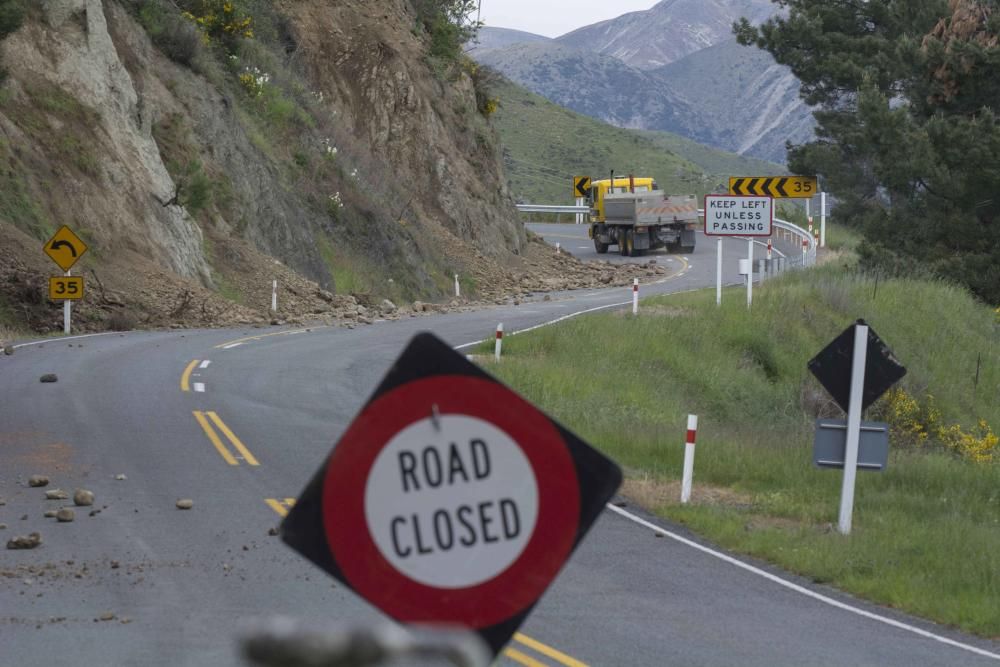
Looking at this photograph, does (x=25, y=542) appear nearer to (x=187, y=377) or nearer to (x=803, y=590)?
(x=803, y=590)

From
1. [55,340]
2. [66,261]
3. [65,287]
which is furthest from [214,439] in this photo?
[66,261]

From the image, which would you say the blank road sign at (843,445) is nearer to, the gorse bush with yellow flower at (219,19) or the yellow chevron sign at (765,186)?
the yellow chevron sign at (765,186)

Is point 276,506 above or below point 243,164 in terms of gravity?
below

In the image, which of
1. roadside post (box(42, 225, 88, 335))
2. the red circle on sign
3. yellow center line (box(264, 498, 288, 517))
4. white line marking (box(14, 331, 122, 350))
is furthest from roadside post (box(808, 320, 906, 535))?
roadside post (box(42, 225, 88, 335))

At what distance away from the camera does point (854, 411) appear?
13.7m

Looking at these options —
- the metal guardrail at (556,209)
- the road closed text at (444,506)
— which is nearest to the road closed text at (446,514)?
the road closed text at (444,506)

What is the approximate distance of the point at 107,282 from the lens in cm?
3234

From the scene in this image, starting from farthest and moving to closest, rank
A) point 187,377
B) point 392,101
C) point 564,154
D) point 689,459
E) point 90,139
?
point 564,154, point 392,101, point 90,139, point 187,377, point 689,459

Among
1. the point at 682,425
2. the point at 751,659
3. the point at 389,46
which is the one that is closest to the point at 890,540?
the point at 751,659

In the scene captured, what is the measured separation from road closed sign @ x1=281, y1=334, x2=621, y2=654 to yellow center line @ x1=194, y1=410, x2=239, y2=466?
38.1ft

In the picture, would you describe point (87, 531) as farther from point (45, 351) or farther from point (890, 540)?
point (45, 351)

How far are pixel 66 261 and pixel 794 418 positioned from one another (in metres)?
15.0

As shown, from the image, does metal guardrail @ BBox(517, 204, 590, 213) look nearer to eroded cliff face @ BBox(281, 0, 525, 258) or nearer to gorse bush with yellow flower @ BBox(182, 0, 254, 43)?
eroded cliff face @ BBox(281, 0, 525, 258)

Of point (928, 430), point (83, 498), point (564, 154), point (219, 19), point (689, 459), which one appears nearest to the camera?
point (83, 498)
